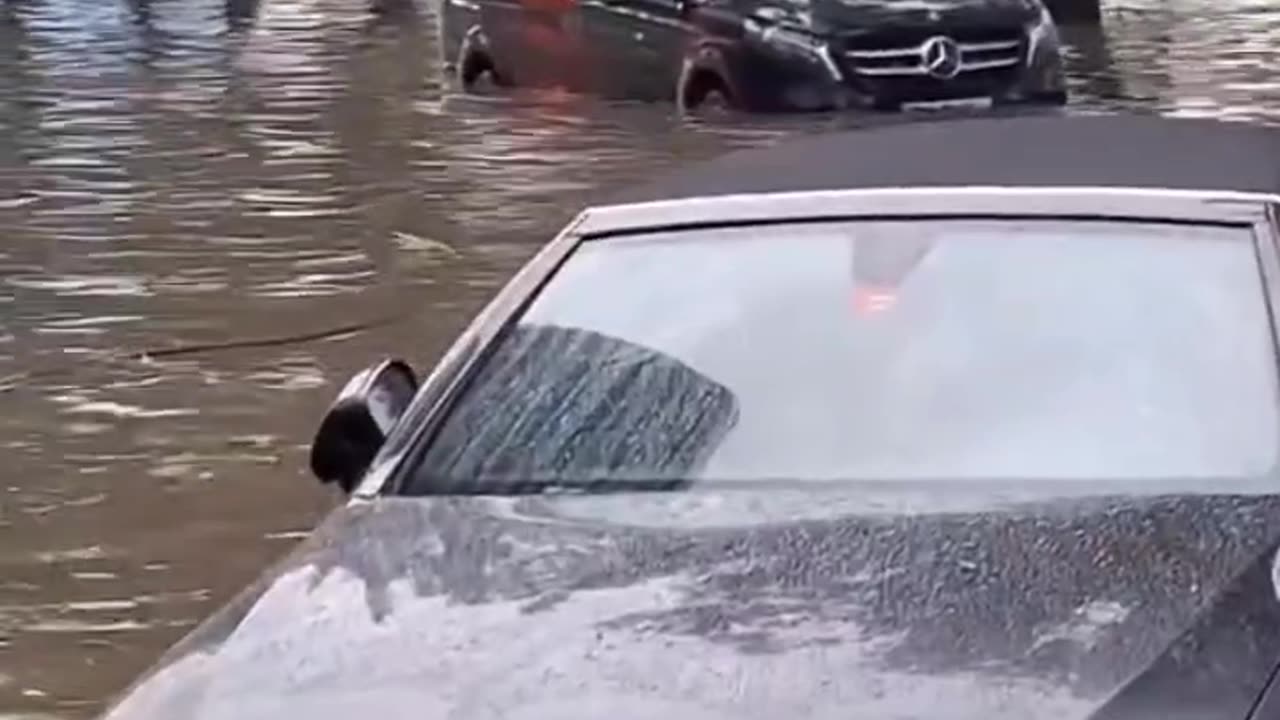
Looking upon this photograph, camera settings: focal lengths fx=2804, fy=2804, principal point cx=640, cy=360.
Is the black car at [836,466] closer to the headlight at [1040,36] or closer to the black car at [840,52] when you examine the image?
the black car at [840,52]

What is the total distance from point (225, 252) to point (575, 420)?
868 centimetres

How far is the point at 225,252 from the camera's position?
13438 mm

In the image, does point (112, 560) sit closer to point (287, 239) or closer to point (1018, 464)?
point (1018, 464)

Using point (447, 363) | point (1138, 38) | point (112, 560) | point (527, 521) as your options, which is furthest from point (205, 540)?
point (1138, 38)

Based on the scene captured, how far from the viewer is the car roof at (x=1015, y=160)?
511cm

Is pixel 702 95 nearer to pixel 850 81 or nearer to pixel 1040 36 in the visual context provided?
pixel 850 81

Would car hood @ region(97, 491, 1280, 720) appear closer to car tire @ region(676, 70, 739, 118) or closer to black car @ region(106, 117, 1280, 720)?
black car @ region(106, 117, 1280, 720)

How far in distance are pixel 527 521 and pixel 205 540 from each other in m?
4.00

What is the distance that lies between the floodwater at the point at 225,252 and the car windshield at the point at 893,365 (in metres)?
2.50

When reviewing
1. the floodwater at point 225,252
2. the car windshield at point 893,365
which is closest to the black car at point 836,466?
the car windshield at point 893,365

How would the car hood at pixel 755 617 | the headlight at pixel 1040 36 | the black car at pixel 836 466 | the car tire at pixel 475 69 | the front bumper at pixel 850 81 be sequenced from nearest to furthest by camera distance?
the car hood at pixel 755 617 < the black car at pixel 836 466 < the front bumper at pixel 850 81 < the headlight at pixel 1040 36 < the car tire at pixel 475 69

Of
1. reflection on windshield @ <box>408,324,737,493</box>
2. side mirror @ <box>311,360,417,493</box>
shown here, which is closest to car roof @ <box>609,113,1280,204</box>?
reflection on windshield @ <box>408,324,737,493</box>

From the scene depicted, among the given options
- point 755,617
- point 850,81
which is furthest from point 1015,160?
point 850,81

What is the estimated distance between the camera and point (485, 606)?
409 cm
